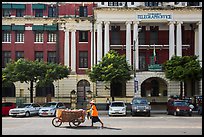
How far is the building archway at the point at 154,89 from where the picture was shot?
2156 inches

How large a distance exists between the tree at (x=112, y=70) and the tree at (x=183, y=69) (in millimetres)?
5482

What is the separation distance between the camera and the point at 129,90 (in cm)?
5138

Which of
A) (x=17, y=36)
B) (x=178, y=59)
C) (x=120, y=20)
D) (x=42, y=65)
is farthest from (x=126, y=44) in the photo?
(x=17, y=36)

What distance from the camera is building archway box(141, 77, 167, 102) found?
180 ft

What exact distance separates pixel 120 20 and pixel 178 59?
9.72m

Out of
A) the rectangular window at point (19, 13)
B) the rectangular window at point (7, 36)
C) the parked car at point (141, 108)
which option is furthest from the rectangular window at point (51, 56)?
the parked car at point (141, 108)

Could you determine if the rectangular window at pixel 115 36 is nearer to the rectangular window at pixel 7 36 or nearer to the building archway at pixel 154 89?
the building archway at pixel 154 89

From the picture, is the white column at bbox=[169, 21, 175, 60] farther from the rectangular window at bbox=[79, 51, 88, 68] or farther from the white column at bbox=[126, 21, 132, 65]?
the rectangular window at bbox=[79, 51, 88, 68]

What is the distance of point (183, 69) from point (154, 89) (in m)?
9.75

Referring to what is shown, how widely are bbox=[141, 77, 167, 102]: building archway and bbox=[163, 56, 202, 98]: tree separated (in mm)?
5648

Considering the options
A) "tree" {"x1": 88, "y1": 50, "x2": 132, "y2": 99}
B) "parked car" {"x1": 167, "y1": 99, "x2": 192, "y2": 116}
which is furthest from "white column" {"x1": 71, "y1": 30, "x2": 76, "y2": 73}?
"parked car" {"x1": 167, "y1": 99, "x2": 192, "y2": 116}

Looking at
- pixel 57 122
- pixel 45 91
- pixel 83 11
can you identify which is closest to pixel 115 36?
pixel 83 11

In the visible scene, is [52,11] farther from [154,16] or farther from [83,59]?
[154,16]

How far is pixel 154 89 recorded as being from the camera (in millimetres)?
55688
